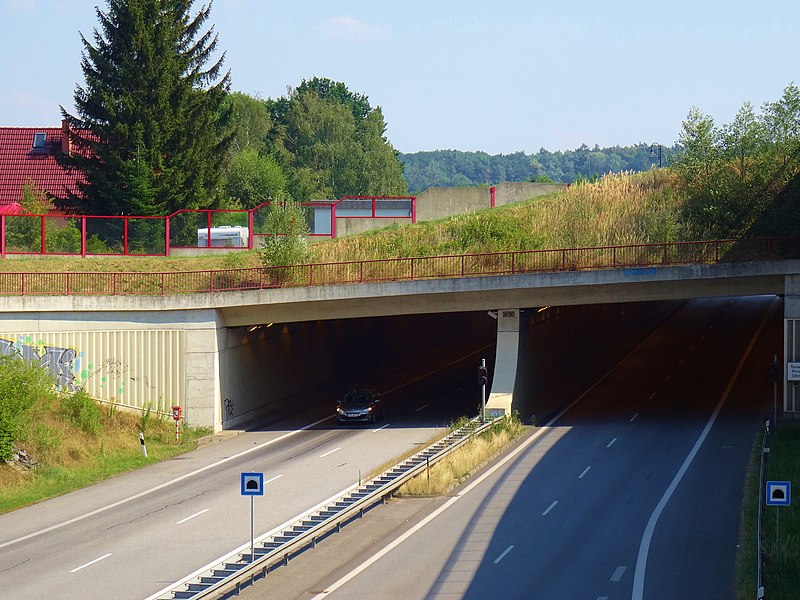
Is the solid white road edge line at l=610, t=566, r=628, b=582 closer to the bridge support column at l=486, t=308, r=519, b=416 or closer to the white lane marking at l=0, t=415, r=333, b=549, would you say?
the white lane marking at l=0, t=415, r=333, b=549

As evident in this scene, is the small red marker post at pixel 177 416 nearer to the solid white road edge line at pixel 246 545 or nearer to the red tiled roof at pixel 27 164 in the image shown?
the solid white road edge line at pixel 246 545

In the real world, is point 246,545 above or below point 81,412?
below

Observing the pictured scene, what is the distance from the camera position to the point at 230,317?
47.6m

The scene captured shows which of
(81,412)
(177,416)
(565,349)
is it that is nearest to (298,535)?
(81,412)

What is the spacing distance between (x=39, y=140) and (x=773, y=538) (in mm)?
74955

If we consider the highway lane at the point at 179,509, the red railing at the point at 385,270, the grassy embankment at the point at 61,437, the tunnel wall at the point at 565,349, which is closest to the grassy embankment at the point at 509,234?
the red railing at the point at 385,270

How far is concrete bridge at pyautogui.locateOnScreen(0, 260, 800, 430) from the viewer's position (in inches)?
1777

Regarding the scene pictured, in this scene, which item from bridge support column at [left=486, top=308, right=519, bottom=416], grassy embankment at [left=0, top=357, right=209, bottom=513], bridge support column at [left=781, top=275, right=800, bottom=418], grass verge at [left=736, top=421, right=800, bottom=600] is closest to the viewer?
grass verge at [left=736, top=421, right=800, bottom=600]

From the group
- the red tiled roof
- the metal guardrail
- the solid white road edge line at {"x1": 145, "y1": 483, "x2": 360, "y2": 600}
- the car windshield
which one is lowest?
the solid white road edge line at {"x1": 145, "y1": 483, "x2": 360, "y2": 600}

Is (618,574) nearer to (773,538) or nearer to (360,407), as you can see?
(773,538)

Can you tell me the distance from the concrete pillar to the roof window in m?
48.3

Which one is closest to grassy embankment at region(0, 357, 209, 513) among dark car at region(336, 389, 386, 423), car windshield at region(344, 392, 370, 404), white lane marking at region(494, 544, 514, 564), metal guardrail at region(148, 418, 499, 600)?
dark car at region(336, 389, 386, 423)

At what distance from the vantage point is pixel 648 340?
230 ft

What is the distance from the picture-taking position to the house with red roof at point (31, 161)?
85.2 meters
